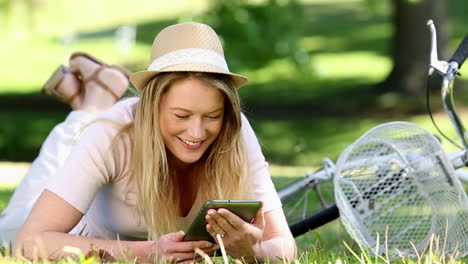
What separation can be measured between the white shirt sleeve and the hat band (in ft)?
1.10

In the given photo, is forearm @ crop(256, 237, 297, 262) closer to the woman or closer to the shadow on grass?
the woman

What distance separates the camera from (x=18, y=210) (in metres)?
4.39

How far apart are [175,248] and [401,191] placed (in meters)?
1.61

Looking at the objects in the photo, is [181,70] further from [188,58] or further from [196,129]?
[196,129]

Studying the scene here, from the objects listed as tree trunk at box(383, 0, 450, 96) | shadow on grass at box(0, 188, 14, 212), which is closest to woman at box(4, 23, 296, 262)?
shadow on grass at box(0, 188, 14, 212)

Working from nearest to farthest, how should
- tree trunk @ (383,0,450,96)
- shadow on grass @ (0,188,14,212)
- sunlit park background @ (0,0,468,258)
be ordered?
shadow on grass @ (0,188,14,212), sunlit park background @ (0,0,468,258), tree trunk @ (383,0,450,96)

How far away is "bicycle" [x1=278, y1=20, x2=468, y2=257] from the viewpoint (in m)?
3.71

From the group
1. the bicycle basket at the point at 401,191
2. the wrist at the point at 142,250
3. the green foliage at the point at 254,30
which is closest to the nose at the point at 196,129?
the wrist at the point at 142,250

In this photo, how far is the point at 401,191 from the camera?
13.5 ft

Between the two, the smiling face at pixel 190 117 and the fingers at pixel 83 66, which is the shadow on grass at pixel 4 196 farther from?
the smiling face at pixel 190 117

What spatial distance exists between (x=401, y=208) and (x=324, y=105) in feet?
34.3

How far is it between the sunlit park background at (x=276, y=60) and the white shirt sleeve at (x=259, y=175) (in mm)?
1798

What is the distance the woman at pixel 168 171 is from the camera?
2.94 metres

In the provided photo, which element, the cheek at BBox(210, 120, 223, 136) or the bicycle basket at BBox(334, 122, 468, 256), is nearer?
the cheek at BBox(210, 120, 223, 136)
